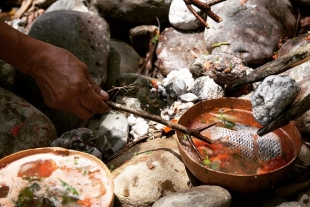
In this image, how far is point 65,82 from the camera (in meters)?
2.63

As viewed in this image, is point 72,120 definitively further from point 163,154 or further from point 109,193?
point 109,193

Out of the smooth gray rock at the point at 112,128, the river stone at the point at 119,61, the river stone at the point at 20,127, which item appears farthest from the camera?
the river stone at the point at 119,61

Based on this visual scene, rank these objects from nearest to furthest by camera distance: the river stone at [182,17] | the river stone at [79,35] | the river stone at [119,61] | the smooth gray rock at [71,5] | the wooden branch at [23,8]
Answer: the river stone at [79,35] < the river stone at [119,61] < the river stone at [182,17] < the smooth gray rock at [71,5] < the wooden branch at [23,8]

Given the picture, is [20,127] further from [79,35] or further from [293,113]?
[293,113]

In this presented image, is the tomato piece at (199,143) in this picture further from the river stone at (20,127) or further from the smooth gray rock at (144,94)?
the river stone at (20,127)

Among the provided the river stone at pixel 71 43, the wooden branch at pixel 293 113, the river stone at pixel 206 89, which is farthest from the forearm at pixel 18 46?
the wooden branch at pixel 293 113

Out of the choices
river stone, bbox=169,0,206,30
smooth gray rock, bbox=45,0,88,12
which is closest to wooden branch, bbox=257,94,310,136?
river stone, bbox=169,0,206,30

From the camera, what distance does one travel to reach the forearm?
2805mm

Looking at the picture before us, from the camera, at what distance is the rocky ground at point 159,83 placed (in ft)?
9.26

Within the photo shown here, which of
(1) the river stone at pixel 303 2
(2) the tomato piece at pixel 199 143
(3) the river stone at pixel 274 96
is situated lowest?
(2) the tomato piece at pixel 199 143

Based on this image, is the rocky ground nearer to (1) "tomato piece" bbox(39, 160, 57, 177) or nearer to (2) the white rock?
(2) the white rock

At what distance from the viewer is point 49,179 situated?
8.43 ft

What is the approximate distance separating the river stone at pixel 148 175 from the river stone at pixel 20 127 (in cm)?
67

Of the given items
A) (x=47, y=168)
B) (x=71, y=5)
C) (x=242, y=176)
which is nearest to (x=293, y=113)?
(x=242, y=176)
